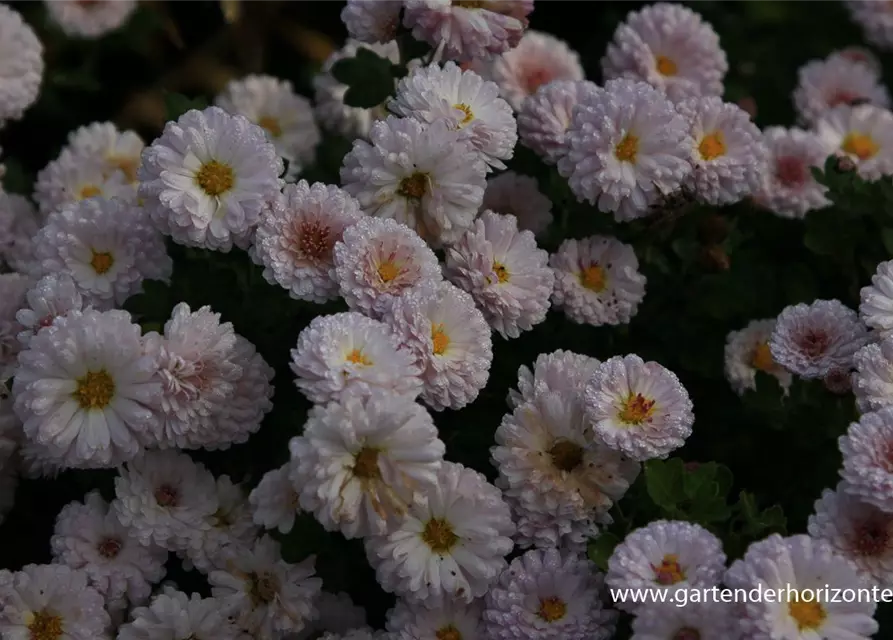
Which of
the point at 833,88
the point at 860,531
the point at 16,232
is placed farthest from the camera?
the point at 833,88

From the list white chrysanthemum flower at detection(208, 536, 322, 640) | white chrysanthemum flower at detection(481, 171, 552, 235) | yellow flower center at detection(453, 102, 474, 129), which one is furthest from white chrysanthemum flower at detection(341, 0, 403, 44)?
white chrysanthemum flower at detection(208, 536, 322, 640)

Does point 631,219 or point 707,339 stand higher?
point 631,219

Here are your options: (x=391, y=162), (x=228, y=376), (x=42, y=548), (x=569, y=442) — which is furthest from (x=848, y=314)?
(x=42, y=548)

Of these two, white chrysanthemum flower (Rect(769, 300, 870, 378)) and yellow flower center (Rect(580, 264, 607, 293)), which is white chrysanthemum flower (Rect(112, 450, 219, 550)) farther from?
white chrysanthemum flower (Rect(769, 300, 870, 378))

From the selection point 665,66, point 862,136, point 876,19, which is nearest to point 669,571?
point 665,66

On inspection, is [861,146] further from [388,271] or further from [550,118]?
[388,271]

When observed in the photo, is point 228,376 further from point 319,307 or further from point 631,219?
point 631,219
